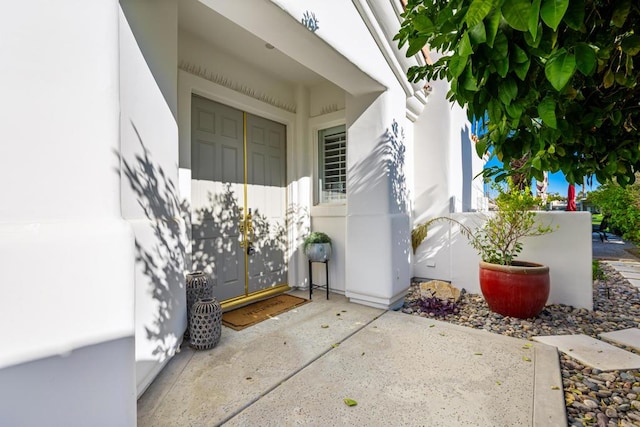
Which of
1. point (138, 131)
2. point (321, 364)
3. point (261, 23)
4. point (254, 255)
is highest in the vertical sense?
point (261, 23)

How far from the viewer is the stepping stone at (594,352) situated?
2.49 m

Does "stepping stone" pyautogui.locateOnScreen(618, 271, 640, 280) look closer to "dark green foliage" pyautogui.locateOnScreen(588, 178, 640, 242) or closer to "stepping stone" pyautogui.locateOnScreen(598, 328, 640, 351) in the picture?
"dark green foliage" pyautogui.locateOnScreen(588, 178, 640, 242)

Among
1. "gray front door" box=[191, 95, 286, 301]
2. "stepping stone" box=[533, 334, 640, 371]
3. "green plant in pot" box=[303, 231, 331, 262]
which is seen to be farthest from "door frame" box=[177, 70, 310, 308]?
"stepping stone" box=[533, 334, 640, 371]

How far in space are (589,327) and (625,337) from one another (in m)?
0.31

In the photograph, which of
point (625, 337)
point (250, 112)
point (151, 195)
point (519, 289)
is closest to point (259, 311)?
point (151, 195)

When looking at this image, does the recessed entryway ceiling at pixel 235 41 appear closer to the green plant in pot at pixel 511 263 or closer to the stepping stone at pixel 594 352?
the green plant in pot at pixel 511 263

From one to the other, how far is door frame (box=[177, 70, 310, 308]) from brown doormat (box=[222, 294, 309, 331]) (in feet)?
0.49

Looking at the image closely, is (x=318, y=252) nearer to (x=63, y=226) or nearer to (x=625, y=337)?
(x=63, y=226)

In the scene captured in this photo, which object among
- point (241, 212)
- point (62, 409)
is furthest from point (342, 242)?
point (62, 409)

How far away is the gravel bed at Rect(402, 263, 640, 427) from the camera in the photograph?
6.43ft

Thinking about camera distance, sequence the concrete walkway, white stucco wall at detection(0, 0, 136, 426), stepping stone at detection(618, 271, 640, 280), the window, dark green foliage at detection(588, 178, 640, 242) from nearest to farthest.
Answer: white stucco wall at detection(0, 0, 136, 426), the concrete walkway, dark green foliage at detection(588, 178, 640, 242), the window, stepping stone at detection(618, 271, 640, 280)

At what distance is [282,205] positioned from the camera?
4.72 meters

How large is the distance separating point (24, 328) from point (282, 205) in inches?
143

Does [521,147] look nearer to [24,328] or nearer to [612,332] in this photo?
[24,328]
